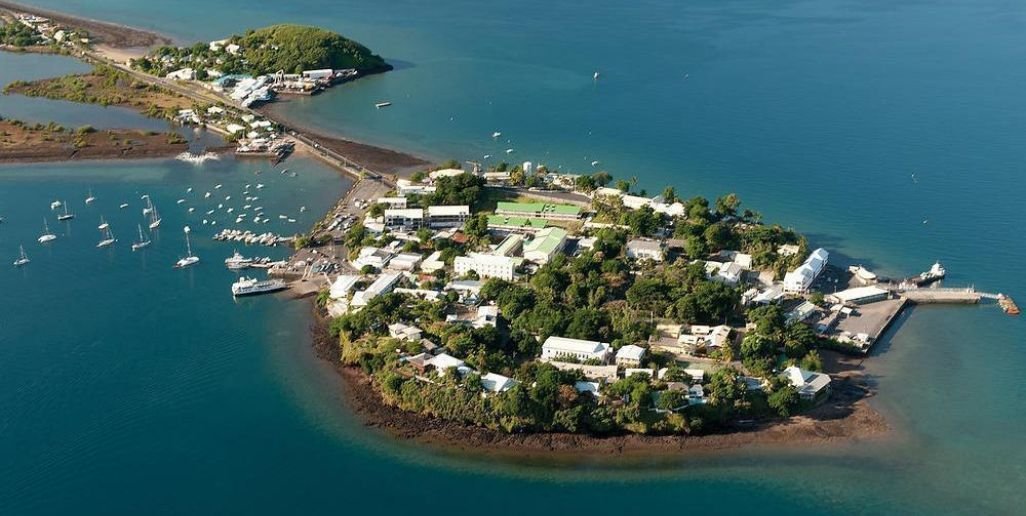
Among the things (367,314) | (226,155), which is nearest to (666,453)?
(367,314)

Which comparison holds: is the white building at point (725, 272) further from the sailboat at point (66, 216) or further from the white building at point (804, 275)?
the sailboat at point (66, 216)

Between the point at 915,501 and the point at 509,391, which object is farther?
the point at 509,391

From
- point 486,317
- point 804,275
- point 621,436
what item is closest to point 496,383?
point 621,436

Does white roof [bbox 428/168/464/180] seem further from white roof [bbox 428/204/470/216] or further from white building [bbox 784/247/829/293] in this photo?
white building [bbox 784/247/829/293]

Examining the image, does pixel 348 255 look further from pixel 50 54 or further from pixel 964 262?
pixel 50 54

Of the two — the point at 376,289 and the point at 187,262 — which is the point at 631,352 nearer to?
the point at 376,289

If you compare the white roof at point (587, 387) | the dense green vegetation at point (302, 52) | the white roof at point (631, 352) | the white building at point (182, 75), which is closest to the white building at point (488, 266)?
the white roof at point (631, 352)
